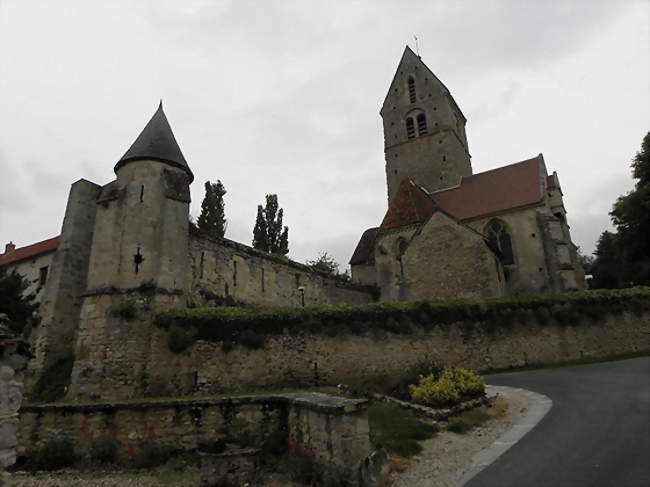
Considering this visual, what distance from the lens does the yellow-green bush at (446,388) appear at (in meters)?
9.89

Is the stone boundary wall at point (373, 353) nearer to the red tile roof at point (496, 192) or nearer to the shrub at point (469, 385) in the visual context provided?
the shrub at point (469, 385)

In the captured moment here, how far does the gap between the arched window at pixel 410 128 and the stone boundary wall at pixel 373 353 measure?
80.9 ft

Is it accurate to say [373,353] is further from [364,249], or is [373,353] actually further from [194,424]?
[364,249]

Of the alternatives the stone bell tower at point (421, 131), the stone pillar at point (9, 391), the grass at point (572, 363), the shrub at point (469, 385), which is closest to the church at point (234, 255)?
the stone bell tower at point (421, 131)

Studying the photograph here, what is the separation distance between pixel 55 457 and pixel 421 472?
886 centimetres

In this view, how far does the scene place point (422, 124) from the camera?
37.7 metres

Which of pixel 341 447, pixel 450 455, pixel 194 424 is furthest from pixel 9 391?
pixel 450 455

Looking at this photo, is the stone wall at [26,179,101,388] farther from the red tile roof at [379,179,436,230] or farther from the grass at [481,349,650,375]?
the red tile roof at [379,179,436,230]

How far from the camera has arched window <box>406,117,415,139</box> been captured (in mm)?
37938

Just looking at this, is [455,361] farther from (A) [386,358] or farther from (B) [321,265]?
(B) [321,265]

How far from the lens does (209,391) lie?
13258mm

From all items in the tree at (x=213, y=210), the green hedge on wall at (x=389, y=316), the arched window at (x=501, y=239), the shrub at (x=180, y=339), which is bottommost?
the shrub at (x=180, y=339)

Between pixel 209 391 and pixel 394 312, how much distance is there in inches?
286

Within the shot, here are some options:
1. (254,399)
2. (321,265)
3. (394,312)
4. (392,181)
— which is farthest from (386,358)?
(321,265)
